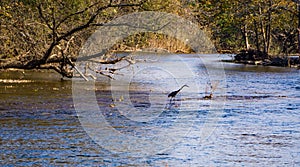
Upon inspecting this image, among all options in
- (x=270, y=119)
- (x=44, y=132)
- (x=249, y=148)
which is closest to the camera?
(x=249, y=148)

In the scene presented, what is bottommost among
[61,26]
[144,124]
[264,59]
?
[144,124]

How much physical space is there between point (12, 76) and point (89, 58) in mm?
8732

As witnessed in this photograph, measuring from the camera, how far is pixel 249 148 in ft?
50.0

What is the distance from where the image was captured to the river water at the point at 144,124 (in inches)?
554

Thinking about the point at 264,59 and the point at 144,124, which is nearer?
the point at 144,124

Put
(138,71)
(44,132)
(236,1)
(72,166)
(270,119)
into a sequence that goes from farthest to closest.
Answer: (236,1), (138,71), (270,119), (44,132), (72,166)

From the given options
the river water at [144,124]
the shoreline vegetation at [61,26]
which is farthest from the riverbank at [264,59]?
the shoreline vegetation at [61,26]

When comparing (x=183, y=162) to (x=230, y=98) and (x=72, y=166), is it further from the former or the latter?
(x=230, y=98)

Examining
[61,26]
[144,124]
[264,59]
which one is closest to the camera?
[144,124]

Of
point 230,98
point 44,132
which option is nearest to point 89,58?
point 230,98

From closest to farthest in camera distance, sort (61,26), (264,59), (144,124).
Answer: (144,124), (61,26), (264,59)

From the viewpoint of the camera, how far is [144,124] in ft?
62.1

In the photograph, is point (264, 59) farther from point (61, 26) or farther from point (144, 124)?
point (144, 124)

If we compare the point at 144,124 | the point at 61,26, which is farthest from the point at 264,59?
the point at 144,124
